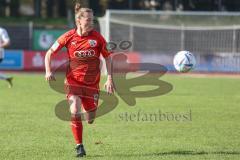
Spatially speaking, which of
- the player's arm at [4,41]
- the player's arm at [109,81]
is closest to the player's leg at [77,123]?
the player's arm at [109,81]

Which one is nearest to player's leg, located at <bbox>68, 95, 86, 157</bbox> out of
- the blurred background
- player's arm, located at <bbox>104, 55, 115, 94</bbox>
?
player's arm, located at <bbox>104, 55, 115, 94</bbox>

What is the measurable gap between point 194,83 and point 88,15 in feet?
52.2

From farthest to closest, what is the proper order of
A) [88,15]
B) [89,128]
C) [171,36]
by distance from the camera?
1. [171,36]
2. [89,128]
3. [88,15]

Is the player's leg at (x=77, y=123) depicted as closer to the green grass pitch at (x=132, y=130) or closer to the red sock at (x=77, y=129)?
the red sock at (x=77, y=129)

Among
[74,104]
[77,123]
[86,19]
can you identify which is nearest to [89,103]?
[74,104]

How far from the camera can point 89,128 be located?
11.7m

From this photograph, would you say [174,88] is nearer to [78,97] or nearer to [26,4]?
[78,97]

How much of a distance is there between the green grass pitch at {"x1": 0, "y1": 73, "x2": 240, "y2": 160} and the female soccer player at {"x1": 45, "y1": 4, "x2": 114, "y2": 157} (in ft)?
2.12

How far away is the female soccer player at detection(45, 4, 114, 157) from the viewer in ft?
29.1

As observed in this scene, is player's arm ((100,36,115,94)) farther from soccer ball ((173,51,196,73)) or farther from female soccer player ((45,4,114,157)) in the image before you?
soccer ball ((173,51,196,73))

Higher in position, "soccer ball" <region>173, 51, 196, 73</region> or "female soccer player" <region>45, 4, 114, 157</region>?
"female soccer player" <region>45, 4, 114, 157</region>

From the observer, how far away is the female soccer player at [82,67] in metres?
8.88

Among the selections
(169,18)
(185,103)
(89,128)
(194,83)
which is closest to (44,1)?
(169,18)

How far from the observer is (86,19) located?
28.2ft
